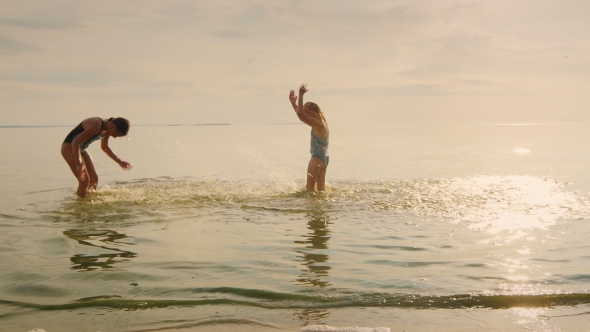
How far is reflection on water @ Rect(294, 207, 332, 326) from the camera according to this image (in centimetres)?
496

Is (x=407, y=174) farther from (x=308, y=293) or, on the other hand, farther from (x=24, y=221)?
(x=308, y=293)

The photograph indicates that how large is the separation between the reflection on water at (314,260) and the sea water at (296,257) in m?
0.03

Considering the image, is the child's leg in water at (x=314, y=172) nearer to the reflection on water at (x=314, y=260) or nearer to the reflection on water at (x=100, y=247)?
the reflection on water at (x=314, y=260)

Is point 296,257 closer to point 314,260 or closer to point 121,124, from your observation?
point 314,260

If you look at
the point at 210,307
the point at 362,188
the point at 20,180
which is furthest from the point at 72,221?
the point at 20,180

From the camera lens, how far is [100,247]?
24.5ft

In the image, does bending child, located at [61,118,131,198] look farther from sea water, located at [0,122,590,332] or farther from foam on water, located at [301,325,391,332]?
foam on water, located at [301,325,391,332]

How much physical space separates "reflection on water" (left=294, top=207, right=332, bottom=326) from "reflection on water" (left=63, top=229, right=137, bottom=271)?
2.21 metres

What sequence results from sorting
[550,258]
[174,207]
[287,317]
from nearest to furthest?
[287,317] < [550,258] < [174,207]

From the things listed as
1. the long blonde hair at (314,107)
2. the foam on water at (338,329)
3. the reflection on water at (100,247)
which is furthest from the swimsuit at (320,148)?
the foam on water at (338,329)

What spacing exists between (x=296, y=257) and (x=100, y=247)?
2651mm

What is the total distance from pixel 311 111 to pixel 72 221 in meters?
5.72

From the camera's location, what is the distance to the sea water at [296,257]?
4949mm

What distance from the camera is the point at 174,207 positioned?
35.7 ft
